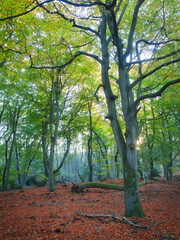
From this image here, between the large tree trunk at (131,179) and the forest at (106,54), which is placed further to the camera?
the forest at (106,54)

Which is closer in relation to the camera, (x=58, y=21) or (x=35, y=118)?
(x=58, y=21)

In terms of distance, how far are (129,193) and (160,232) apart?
1078 mm

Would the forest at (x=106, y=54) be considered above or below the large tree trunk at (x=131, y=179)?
above

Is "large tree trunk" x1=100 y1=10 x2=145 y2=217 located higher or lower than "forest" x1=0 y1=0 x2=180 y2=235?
lower

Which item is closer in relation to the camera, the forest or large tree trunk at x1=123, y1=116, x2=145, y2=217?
large tree trunk at x1=123, y1=116, x2=145, y2=217

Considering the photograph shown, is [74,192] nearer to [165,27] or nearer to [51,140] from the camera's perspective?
[51,140]

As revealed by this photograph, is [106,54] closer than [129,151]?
No

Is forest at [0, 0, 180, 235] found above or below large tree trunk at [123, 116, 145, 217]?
above

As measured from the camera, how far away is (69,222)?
377 centimetres

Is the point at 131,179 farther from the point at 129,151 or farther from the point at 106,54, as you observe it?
the point at 106,54

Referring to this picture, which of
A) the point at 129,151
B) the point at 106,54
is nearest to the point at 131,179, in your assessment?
the point at 129,151

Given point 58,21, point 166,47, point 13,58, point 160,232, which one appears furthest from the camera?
point 13,58

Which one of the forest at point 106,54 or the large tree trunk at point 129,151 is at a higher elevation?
the forest at point 106,54

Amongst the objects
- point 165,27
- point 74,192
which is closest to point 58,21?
point 165,27
